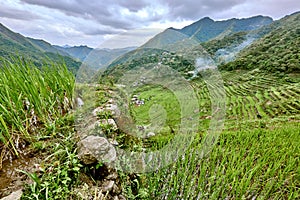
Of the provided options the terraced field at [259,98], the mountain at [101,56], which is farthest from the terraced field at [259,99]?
the mountain at [101,56]

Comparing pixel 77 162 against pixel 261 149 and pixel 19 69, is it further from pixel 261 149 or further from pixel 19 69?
pixel 261 149

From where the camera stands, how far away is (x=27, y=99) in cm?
207

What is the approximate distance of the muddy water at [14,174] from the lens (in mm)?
1377

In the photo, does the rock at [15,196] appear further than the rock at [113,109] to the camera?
No

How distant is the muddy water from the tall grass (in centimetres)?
9

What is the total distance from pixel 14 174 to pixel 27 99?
854mm

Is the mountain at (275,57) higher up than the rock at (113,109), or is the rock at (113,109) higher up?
the mountain at (275,57)

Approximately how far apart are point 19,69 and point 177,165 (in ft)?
6.72

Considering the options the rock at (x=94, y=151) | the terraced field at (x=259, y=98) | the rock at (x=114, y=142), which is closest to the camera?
the rock at (x=94, y=151)

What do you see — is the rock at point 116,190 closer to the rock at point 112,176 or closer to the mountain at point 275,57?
the rock at point 112,176

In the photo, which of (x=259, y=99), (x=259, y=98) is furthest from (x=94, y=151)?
(x=259, y=98)

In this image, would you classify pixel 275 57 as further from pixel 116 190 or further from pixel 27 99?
pixel 27 99

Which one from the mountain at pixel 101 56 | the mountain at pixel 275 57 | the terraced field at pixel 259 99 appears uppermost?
the mountain at pixel 275 57

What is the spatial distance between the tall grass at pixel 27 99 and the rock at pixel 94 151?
52 cm
